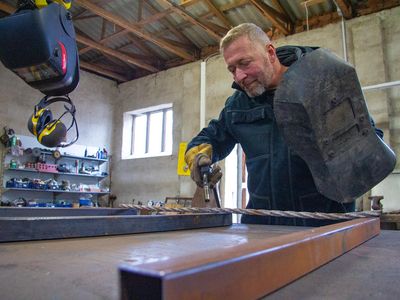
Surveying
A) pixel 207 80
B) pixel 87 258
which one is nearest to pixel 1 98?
pixel 207 80

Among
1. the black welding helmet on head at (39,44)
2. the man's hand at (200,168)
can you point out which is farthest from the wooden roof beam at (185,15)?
the man's hand at (200,168)

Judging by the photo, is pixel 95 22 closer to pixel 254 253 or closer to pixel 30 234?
pixel 30 234

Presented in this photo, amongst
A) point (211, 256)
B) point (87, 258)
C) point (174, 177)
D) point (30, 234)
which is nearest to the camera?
point (211, 256)

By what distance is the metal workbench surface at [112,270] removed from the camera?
47 centimetres

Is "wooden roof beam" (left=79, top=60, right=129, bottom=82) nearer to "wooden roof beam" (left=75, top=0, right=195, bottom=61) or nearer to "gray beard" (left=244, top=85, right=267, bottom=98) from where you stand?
"wooden roof beam" (left=75, top=0, right=195, bottom=61)

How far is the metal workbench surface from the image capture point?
467 mm

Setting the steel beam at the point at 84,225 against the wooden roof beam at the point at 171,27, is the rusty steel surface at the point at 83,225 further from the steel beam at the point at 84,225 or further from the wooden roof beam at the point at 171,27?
the wooden roof beam at the point at 171,27

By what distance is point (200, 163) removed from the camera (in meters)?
1.66

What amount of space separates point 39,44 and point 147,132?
5.29 metres

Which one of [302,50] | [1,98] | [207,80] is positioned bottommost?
[302,50]

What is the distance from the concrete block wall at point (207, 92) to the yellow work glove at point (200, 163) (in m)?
3.03

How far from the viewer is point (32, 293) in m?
0.45

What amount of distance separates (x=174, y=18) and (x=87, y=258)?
4891mm

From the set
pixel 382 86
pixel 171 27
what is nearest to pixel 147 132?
pixel 171 27
